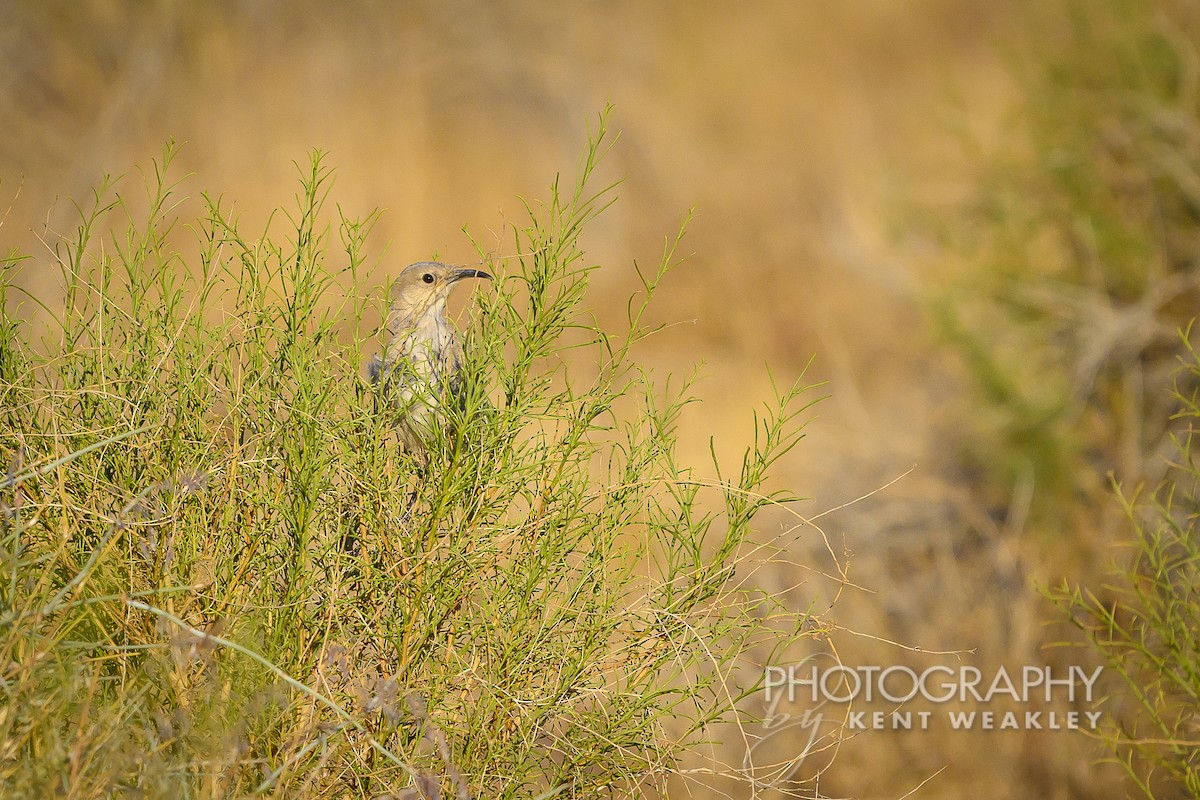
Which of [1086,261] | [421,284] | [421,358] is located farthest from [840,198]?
[421,358]

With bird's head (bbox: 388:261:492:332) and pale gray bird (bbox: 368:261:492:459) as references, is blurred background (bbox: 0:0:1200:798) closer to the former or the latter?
pale gray bird (bbox: 368:261:492:459)

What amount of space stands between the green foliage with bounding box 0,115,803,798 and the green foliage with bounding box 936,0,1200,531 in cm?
415

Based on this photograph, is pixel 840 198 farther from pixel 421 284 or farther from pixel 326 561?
pixel 326 561

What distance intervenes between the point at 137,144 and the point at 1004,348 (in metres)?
7.96

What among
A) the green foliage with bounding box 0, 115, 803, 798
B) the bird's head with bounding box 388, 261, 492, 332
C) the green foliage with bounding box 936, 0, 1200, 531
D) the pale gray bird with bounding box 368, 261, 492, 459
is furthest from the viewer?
the green foliage with bounding box 936, 0, 1200, 531

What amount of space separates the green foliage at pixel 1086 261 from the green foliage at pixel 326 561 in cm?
415

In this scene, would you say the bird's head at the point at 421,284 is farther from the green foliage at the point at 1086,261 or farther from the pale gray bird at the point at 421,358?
the green foliage at the point at 1086,261

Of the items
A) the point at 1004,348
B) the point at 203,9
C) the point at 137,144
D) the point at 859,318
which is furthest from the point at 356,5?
the point at 1004,348

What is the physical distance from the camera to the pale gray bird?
82.2 inches

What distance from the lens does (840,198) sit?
37.1ft

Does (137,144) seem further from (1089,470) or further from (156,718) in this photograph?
(156,718)

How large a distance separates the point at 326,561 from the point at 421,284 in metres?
1.21

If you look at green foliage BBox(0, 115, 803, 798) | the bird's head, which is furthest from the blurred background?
the bird's head

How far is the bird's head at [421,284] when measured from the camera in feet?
9.39
